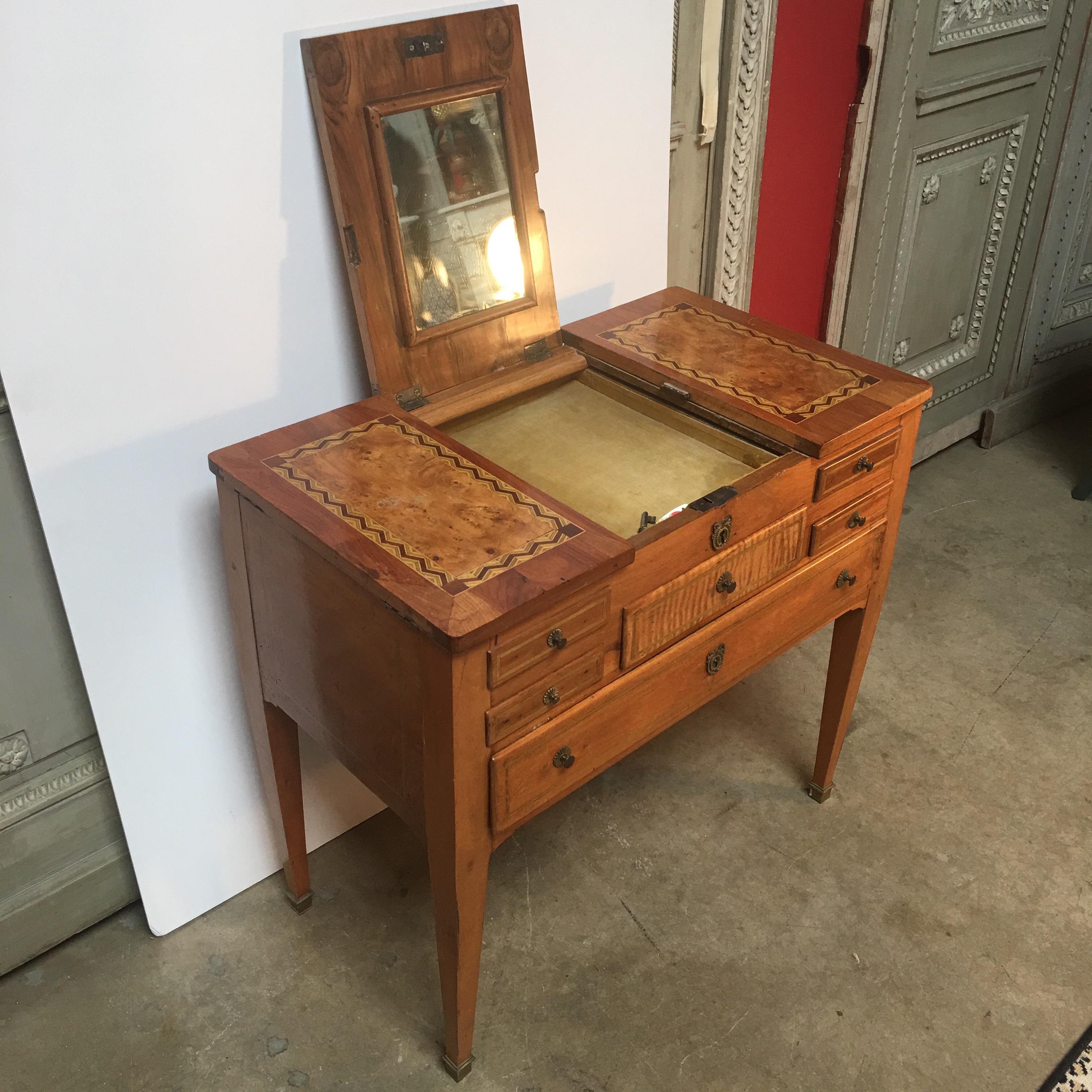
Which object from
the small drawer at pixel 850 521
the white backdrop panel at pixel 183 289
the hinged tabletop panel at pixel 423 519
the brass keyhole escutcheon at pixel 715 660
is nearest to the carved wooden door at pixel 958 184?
the white backdrop panel at pixel 183 289

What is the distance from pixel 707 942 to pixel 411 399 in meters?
1.11

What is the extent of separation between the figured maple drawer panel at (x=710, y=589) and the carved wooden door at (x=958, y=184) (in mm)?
1346

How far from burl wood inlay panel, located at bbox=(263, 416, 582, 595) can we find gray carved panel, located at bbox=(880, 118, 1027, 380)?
1.82 metres

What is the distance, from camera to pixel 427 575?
4.64 feet

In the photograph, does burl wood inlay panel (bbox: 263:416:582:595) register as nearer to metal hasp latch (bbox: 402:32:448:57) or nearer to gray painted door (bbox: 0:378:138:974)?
gray painted door (bbox: 0:378:138:974)

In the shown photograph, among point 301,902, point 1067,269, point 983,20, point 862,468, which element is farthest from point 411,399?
point 1067,269

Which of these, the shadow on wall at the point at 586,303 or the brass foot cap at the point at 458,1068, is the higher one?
the shadow on wall at the point at 586,303

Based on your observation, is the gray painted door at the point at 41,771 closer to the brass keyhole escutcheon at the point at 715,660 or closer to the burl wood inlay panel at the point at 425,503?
the burl wood inlay panel at the point at 425,503

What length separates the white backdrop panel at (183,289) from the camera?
1496 mm

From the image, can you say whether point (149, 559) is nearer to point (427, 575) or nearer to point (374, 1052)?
point (427, 575)

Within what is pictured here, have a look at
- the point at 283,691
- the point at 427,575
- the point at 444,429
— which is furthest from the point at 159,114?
A: the point at 283,691

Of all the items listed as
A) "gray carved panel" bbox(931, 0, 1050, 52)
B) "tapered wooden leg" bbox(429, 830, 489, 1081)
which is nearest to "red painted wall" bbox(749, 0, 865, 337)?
"gray carved panel" bbox(931, 0, 1050, 52)

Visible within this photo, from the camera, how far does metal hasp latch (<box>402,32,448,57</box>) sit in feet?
5.53

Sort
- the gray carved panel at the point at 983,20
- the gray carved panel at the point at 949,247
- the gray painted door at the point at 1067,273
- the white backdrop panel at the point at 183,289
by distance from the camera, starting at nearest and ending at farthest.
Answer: the white backdrop panel at the point at 183,289, the gray carved panel at the point at 983,20, the gray carved panel at the point at 949,247, the gray painted door at the point at 1067,273
